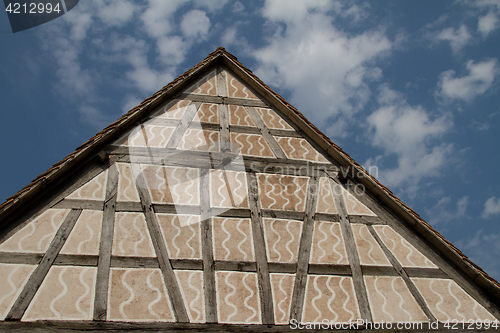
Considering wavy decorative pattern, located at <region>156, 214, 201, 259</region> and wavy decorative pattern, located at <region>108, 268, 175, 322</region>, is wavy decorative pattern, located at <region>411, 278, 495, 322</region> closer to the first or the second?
wavy decorative pattern, located at <region>156, 214, 201, 259</region>

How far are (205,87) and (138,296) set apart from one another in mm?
3793

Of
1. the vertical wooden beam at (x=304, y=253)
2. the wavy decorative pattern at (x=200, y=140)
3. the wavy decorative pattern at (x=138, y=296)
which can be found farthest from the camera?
the wavy decorative pattern at (x=200, y=140)

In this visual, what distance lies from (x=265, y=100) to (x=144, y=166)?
97.6 inches

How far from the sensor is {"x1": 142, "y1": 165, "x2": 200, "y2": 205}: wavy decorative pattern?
4730 mm

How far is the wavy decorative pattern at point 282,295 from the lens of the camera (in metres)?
3.91

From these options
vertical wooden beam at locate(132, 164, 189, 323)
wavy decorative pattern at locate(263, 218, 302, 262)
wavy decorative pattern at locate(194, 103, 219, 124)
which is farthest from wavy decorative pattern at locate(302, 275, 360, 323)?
wavy decorative pattern at locate(194, 103, 219, 124)

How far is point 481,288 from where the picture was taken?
4.57 meters

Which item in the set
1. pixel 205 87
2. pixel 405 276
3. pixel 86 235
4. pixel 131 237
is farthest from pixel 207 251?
pixel 205 87

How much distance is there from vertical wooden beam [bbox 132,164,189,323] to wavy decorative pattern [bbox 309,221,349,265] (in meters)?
1.53

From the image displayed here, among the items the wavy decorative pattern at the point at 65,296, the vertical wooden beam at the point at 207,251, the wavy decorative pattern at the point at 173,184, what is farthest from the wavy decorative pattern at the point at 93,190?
the vertical wooden beam at the point at 207,251

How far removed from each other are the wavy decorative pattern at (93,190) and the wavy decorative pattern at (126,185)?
0.18 meters

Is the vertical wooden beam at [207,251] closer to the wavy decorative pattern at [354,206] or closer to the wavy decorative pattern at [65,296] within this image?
the wavy decorative pattern at [65,296]

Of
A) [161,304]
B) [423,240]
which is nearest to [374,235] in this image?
[423,240]

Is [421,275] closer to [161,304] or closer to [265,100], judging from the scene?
[161,304]
